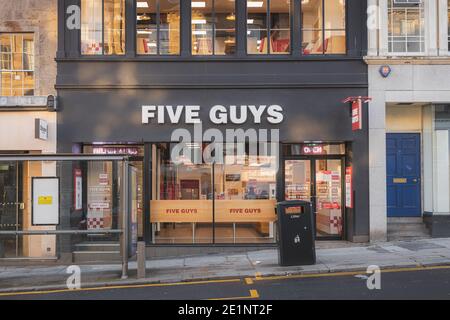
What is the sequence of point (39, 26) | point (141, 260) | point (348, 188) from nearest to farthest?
point (141, 260)
point (348, 188)
point (39, 26)

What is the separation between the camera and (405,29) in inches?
606

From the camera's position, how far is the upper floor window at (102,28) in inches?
602

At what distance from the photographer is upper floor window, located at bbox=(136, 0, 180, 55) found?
15.3m

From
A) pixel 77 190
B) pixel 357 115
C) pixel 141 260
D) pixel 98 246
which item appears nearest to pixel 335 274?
pixel 141 260

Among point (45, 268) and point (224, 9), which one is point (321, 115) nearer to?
point (224, 9)

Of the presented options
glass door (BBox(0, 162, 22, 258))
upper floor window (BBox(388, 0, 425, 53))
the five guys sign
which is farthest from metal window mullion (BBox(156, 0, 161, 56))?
upper floor window (BBox(388, 0, 425, 53))

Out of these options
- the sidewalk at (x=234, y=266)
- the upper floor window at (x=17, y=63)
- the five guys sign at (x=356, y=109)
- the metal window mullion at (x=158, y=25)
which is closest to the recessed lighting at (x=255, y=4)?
the metal window mullion at (x=158, y=25)

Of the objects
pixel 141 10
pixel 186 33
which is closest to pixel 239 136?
pixel 186 33

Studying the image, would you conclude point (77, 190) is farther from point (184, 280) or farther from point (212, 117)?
point (212, 117)

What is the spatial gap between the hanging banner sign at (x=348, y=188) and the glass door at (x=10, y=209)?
27.6 ft

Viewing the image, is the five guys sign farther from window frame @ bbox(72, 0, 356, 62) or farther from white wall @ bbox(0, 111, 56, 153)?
white wall @ bbox(0, 111, 56, 153)

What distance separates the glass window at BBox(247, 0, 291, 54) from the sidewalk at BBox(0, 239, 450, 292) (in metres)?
5.62

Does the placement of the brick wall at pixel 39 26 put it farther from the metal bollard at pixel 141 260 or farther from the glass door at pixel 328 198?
the glass door at pixel 328 198

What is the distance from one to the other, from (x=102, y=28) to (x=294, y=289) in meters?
9.36
